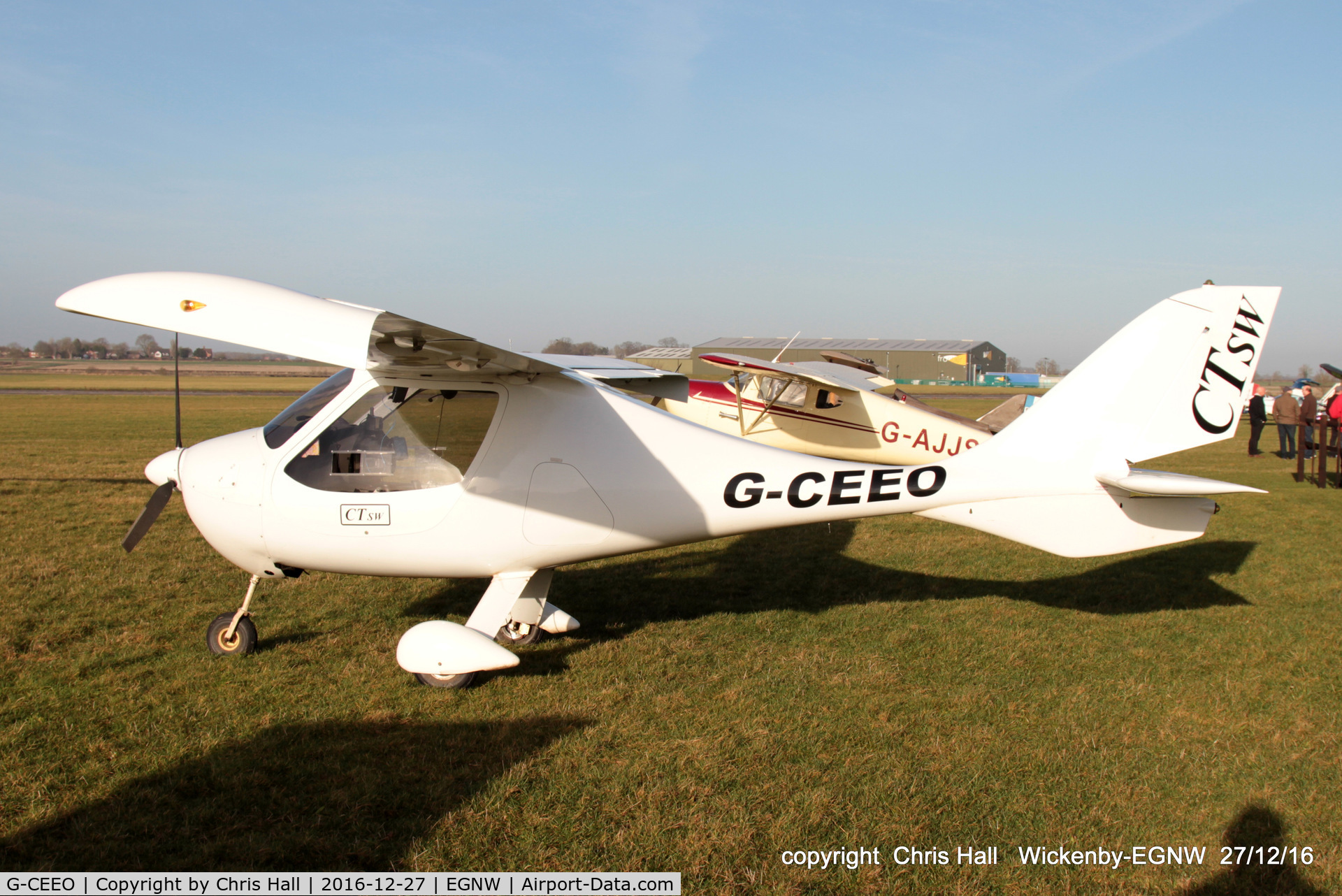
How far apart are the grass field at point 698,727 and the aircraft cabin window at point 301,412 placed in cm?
149

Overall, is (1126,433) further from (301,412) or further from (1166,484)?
(301,412)

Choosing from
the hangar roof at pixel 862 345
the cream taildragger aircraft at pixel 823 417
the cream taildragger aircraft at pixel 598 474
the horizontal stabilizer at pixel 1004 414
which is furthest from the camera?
the hangar roof at pixel 862 345

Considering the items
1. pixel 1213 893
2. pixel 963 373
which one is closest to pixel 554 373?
pixel 1213 893

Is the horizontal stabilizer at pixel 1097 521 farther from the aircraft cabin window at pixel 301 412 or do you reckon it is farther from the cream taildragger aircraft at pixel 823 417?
the cream taildragger aircraft at pixel 823 417

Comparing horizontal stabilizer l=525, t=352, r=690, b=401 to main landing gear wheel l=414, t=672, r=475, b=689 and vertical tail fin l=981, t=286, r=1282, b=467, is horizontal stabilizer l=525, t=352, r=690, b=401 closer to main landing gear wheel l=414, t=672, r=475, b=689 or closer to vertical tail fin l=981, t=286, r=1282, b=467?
main landing gear wheel l=414, t=672, r=475, b=689

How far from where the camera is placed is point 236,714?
4.55m

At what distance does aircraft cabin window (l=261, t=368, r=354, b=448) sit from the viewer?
17.6 feet

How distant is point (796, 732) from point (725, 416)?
27.0ft

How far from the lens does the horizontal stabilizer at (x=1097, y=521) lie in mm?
5363

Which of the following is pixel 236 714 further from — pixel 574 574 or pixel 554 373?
pixel 574 574

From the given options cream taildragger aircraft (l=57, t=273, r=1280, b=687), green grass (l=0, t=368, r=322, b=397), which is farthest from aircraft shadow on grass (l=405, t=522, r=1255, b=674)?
green grass (l=0, t=368, r=322, b=397)

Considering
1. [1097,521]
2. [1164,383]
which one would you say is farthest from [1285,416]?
[1097,521]
